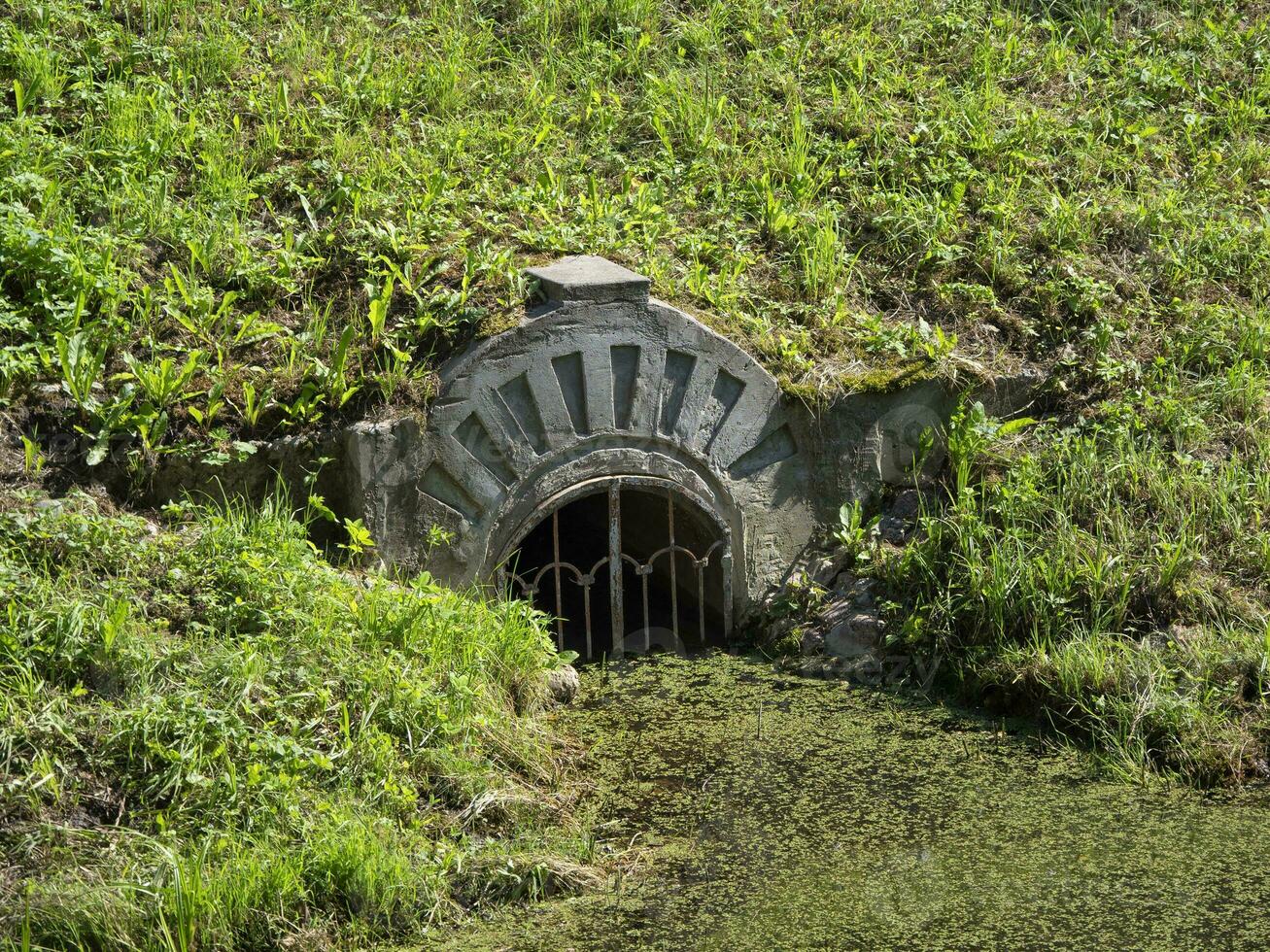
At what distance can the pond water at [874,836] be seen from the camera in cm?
442

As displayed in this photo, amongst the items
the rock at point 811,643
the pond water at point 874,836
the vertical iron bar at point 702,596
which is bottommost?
the pond water at point 874,836

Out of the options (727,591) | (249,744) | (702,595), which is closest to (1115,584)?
(727,591)

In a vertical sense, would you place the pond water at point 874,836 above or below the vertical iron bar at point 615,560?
below

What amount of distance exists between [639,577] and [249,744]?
3.19m

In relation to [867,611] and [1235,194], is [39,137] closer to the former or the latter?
[867,611]

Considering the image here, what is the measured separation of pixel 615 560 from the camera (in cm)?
661

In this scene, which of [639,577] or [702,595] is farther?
[639,577]

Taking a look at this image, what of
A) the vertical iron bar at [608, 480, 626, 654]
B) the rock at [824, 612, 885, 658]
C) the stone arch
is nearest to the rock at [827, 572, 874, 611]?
the rock at [824, 612, 885, 658]

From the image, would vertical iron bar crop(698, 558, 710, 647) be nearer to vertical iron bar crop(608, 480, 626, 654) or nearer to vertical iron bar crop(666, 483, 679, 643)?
vertical iron bar crop(666, 483, 679, 643)

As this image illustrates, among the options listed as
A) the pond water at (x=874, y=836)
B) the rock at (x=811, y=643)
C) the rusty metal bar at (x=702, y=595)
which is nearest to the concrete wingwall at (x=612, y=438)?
the rusty metal bar at (x=702, y=595)

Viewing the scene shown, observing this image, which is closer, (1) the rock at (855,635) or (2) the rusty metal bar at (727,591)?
(1) the rock at (855,635)

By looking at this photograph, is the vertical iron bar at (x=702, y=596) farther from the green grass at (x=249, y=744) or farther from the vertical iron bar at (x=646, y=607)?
the green grass at (x=249, y=744)

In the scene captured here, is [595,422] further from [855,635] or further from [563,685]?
[855,635]

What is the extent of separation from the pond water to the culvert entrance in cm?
49
